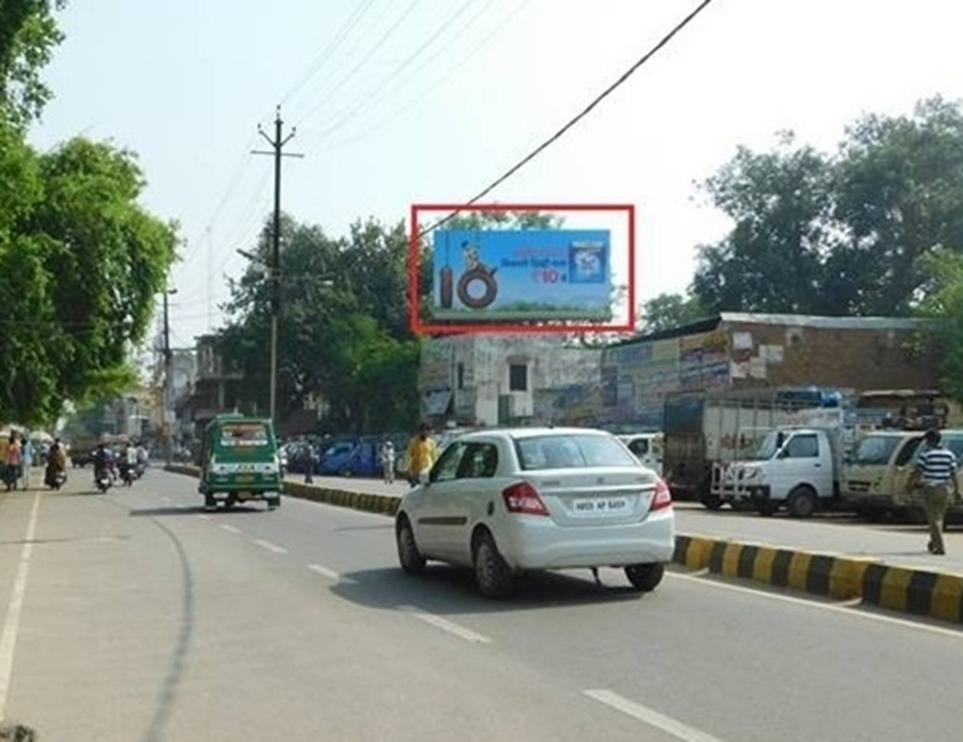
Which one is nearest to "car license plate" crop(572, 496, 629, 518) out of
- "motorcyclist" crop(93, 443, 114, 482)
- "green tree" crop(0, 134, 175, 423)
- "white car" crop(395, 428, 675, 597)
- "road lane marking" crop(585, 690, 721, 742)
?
"white car" crop(395, 428, 675, 597)

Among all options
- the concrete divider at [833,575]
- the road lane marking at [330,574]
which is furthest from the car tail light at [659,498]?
the road lane marking at [330,574]

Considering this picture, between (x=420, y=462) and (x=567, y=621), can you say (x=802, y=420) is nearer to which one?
(x=420, y=462)

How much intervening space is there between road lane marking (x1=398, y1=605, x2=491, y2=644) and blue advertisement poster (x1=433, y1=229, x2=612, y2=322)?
126ft

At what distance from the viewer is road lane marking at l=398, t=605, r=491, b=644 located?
11.2 meters

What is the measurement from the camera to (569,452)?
13.6 m

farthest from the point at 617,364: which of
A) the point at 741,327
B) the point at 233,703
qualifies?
the point at 233,703

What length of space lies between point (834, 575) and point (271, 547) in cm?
957

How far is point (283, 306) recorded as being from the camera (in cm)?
8556

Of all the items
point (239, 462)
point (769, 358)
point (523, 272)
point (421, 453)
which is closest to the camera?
point (421, 453)

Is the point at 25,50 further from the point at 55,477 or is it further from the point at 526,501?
the point at 55,477

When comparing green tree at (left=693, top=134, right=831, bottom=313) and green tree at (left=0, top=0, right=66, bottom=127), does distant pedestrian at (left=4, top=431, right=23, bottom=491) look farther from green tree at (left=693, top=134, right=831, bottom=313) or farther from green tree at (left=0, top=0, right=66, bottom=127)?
green tree at (left=693, top=134, right=831, bottom=313)

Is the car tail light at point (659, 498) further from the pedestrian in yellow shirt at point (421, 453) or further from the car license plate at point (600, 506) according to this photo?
the pedestrian in yellow shirt at point (421, 453)

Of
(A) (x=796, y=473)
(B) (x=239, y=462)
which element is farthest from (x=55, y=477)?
(A) (x=796, y=473)

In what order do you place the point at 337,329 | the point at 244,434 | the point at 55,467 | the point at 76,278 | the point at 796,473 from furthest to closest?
1. the point at 337,329
2. the point at 55,467
3. the point at 76,278
4. the point at 244,434
5. the point at 796,473
